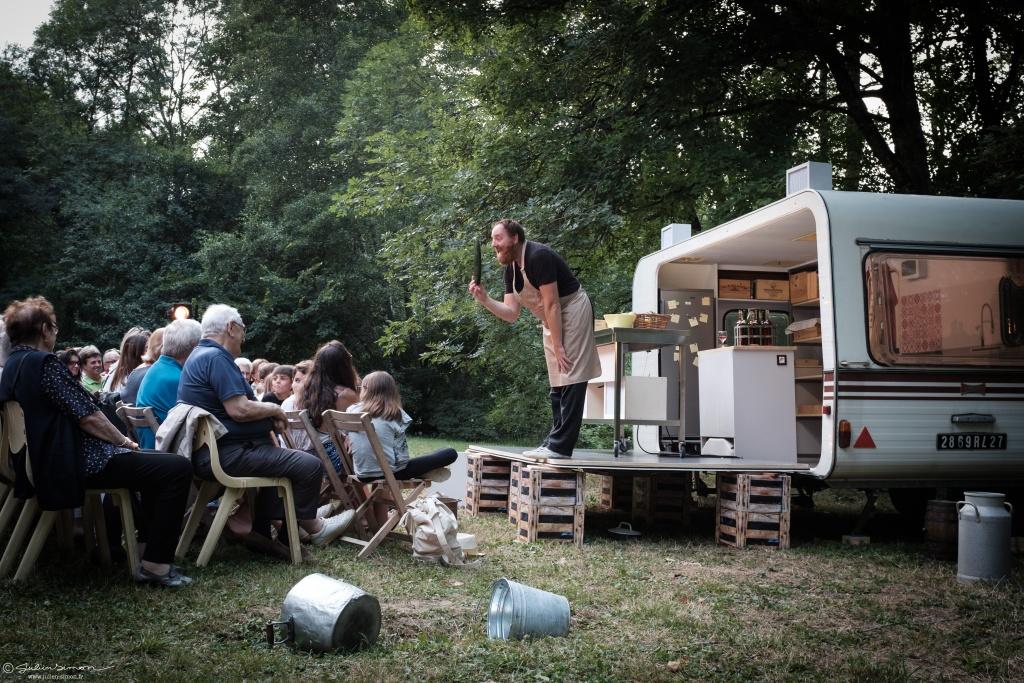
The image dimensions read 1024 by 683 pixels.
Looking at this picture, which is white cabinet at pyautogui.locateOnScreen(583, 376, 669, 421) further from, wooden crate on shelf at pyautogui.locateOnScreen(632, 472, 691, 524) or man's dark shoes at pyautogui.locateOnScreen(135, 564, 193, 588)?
man's dark shoes at pyautogui.locateOnScreen(135, 564, 193, 588)

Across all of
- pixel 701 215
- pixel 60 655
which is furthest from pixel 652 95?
pixel 60 655

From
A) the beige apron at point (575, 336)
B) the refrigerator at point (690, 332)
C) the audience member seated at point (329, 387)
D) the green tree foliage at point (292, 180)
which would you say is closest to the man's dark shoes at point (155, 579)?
the audience member seated at point (329, 387)

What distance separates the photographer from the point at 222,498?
5.67 m

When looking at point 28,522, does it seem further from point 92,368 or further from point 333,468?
point 92,368

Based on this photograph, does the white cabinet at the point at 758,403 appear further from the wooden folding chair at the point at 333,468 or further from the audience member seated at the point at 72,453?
the audience member seated at the point at 72,453

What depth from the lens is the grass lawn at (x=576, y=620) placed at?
3.88 m

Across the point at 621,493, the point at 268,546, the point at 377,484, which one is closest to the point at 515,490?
the point at 377,484

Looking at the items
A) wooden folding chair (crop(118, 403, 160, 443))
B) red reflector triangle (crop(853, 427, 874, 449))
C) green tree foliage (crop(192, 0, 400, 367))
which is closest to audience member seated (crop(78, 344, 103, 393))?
wooden folding chair (crop(118, 403, 160, 443))

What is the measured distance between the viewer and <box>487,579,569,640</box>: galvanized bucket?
4.25 meters

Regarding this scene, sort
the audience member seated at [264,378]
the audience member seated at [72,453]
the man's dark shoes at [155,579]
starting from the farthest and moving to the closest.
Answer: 1. the audience member seated at [264,378]
2. the man's dark shoes at [155,579]
3. the audience member seated at [72,453]

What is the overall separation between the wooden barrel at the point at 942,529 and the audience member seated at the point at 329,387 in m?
4.08

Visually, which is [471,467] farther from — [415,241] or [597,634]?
[415,241]

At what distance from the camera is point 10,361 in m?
4.86

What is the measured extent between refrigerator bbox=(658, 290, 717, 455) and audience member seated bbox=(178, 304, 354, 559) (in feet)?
14.7
